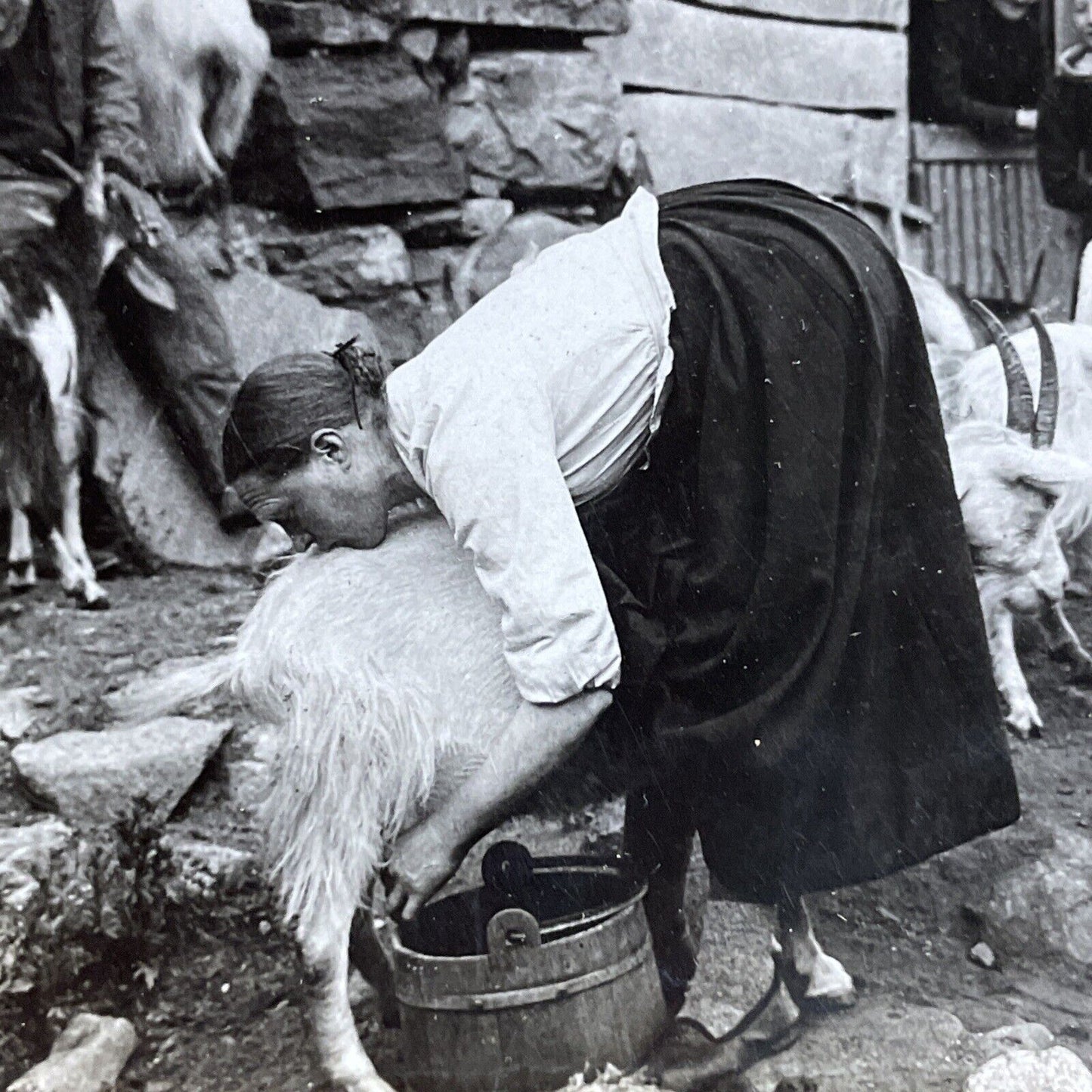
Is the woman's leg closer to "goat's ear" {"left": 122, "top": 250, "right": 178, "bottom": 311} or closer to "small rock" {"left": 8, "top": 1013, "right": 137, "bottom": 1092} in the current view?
"small rock" {"left": 8, "top": 1013, "right": 137, "bottom": 1092}

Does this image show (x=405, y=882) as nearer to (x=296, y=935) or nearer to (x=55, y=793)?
(x=296, y=935)

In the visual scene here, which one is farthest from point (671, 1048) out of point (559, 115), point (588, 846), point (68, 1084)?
point (559, 115)

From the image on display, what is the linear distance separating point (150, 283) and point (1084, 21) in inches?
68.1

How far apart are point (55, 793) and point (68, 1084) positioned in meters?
0.42

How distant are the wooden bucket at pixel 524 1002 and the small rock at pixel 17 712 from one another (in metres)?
0.64

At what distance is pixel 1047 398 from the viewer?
7.52 feet

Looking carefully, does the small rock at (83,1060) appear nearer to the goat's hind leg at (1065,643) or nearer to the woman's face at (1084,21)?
the goat's hind leg at (1065,643)

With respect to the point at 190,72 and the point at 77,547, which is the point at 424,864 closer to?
the point at 77,547

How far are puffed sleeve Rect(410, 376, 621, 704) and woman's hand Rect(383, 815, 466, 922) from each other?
0.84 ft

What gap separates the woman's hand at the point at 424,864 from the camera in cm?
185

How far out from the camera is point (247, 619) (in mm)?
1990

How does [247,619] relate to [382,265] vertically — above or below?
below

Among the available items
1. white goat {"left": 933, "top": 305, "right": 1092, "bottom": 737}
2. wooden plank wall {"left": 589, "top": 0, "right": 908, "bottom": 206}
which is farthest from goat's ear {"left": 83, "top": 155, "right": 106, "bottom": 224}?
white goat {"left": 933, "top": 305, "right": 1092, "bottom": 737}

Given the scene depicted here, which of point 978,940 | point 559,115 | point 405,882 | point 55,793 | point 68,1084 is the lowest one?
point 978,940
